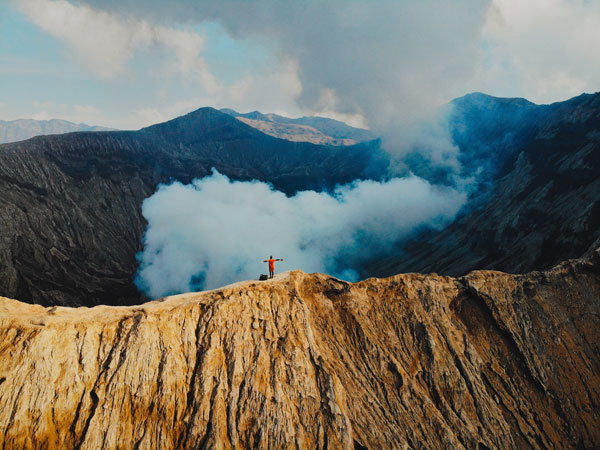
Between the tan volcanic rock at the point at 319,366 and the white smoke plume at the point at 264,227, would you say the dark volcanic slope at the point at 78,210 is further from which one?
the tan volcanic rock at the point at 319,366

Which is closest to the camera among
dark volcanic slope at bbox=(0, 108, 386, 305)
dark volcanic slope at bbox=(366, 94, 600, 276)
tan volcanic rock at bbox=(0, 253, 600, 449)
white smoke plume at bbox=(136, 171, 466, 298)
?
tan volcanic rock at bbox=(0, 253, 600, 449)

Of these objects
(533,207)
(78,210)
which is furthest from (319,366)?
(78,210)

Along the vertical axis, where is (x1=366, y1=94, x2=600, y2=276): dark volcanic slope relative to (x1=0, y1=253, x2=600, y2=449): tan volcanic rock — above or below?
above

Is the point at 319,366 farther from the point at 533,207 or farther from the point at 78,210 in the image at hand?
the point at 78,210

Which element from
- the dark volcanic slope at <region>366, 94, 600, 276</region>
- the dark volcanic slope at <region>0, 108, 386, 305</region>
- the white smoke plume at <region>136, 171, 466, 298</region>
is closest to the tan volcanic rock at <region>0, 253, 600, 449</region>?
the dark volcanic slope at <region>366, 94, 600, 276</region>

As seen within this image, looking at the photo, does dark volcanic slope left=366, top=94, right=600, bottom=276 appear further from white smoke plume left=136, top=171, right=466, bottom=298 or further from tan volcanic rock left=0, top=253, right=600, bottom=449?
tan volcanic rock left=0, top=253, right=600, bottom=449

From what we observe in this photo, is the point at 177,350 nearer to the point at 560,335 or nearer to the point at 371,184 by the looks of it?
the point at 560,335
